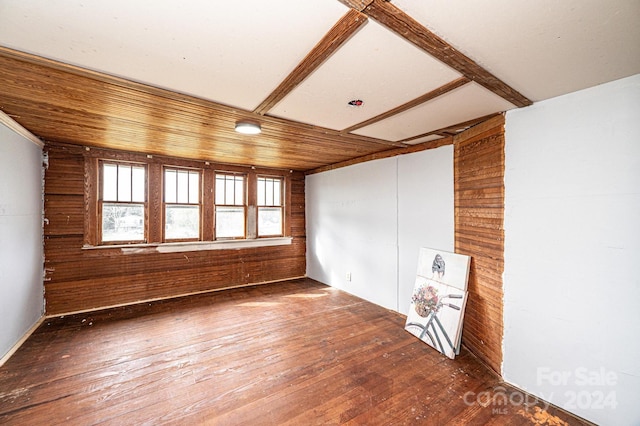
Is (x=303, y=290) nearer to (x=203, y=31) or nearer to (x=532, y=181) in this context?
(x=532, y=181)

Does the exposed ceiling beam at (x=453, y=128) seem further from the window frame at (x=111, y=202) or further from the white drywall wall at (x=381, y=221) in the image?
the window frame at (x=111, y=202)

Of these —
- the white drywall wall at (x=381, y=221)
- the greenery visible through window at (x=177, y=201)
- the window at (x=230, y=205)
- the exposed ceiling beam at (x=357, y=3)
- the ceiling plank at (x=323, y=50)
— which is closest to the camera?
the exposed ceiling beam at (x=357, y=3)

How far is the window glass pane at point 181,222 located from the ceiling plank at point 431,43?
4.23m

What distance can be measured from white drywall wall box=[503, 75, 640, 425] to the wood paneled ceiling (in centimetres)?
25

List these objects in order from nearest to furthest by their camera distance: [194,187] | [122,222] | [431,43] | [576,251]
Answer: [431,43] < [576,251] < [122,222] < [194,187]

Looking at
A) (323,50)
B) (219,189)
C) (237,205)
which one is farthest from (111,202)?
(323,50)

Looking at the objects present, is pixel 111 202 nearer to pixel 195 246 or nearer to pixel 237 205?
pixel 195 246

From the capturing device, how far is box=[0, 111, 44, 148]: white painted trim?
2.36m

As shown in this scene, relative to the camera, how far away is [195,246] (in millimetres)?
4445

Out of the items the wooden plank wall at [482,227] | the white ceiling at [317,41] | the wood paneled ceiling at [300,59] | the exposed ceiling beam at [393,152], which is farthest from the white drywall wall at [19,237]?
the wooden plank wall at [482,227]

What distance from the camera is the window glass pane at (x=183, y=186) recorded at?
4.38 metres

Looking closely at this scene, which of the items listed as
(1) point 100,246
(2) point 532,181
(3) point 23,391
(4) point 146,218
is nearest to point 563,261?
(2) point 532,181

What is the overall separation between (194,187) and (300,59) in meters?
3.70

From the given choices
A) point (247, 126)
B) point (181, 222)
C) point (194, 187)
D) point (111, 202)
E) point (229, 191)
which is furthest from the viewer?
point (229, 191)
